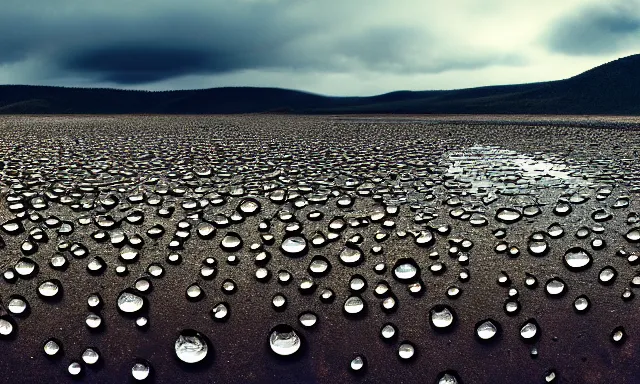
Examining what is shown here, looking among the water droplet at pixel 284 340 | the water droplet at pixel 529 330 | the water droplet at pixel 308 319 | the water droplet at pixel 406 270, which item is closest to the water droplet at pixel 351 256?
the water droplet at pixel 406 270

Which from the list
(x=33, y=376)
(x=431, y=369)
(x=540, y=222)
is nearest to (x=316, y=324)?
(x=431, y=369)

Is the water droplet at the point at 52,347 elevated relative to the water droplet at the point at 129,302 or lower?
lower

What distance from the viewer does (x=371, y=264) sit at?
7.28 ft

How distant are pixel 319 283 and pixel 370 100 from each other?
114 m

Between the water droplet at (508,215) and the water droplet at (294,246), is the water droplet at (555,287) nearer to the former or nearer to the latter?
the water droplet at (508,215)

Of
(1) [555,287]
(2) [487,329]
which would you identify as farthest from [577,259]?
(2) [487,329]

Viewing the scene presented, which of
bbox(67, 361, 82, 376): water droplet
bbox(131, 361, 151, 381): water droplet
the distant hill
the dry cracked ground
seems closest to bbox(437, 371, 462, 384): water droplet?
the dry cracked ground

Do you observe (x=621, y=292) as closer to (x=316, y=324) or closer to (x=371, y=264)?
(x=371, y=264)

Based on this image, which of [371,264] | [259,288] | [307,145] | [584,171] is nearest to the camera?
[259,288]

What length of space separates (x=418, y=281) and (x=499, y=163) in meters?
3.14

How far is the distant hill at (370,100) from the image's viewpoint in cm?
5172

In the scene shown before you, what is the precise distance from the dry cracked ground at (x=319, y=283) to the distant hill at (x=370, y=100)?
50.5m

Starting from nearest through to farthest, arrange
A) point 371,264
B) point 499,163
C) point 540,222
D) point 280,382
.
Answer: point 280,382 < point 371,264 < point 540,222 < point 499,163

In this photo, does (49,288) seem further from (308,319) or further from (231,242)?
(308,319)
